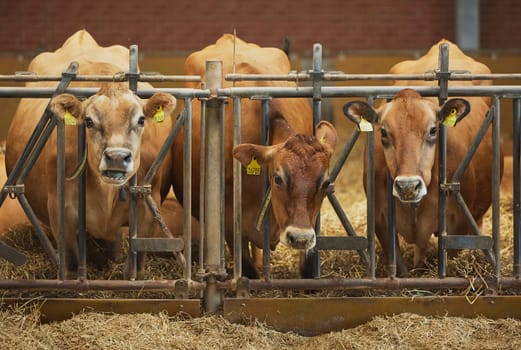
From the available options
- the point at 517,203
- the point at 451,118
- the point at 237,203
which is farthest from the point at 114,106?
the point at 517,203

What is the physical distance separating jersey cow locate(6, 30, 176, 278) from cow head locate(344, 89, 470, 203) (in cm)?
134

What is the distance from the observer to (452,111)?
6367 mm

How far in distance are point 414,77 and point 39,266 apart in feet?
9.40

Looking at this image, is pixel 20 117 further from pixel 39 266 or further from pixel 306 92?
pixel 306 92

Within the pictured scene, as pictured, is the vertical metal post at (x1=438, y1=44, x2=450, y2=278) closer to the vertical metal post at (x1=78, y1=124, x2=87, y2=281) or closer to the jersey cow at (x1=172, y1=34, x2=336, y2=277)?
the jersey cow at (x1=172, y1=34, x2=336, y2=277)

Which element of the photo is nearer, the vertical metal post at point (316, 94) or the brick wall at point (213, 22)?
the vertical metal post at point (316, 94)

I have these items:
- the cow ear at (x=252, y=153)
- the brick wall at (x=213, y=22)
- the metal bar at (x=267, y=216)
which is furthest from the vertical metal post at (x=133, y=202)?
the brick wall at (x=213, y=22)

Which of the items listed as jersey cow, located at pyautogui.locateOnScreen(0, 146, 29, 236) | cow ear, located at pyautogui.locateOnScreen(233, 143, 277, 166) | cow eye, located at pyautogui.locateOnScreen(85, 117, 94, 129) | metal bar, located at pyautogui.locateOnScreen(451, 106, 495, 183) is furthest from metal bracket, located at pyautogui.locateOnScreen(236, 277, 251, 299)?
jersey cow, located at pyautogui.locateOnScreen(0, 146, 29, 236)

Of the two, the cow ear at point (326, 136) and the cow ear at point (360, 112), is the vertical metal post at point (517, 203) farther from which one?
the cow ear at point (326, 136)

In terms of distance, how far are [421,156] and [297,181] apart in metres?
0.85

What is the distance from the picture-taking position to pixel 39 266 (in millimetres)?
7008

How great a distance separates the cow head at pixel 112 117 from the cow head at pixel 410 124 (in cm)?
127

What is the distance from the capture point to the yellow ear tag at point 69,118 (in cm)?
612

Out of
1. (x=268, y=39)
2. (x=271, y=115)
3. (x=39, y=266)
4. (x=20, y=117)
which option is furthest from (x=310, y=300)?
(x=268, y=39)
